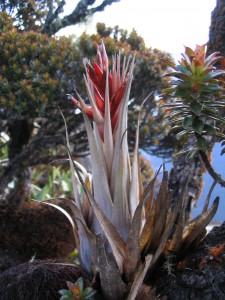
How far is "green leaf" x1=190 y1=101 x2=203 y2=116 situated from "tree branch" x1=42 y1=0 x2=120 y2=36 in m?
4.52

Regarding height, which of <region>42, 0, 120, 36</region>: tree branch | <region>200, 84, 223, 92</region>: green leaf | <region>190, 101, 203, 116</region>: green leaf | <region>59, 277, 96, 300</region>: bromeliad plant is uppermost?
<region>42, 0, 120, 36</region>: tree branch

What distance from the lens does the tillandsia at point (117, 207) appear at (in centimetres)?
170

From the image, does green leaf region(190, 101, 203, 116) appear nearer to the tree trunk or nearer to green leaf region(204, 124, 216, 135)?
green leaf region(204, 124, 216, 135)

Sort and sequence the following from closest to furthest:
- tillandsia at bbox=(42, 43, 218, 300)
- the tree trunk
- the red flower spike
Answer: tillandsia at bbox=(42, 43, 218, 300) < the red flower spike < the tree trunk

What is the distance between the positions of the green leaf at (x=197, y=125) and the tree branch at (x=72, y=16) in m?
4.50

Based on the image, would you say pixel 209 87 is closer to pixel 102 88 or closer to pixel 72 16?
pixel 102 88

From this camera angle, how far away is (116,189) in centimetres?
183

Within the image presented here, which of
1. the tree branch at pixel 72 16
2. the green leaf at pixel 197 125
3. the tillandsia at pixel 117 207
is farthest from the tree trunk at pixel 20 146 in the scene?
the green leaf at pixel 197 125

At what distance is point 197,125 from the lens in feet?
6.05

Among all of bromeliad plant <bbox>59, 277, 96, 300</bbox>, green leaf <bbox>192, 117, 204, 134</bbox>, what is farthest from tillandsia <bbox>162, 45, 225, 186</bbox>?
bromeliad plant <bbox>59, 277, 96, 300</bbox>

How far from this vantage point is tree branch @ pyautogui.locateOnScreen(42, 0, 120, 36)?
5969 millimetres

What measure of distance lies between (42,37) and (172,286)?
11.9 ft

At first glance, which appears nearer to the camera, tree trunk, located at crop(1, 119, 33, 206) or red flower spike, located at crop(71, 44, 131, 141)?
red flower spike, located at crop(71, 44, 131, 141)

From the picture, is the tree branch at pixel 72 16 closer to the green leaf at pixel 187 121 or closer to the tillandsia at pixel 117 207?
the tillandsia at pixel 117 207
